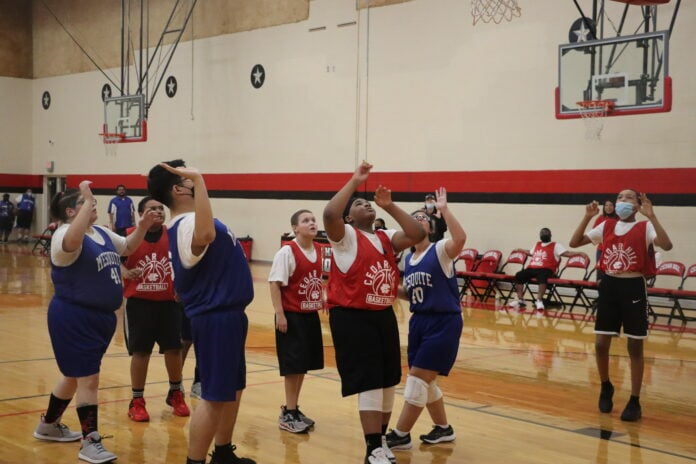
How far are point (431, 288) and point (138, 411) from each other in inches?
98.5

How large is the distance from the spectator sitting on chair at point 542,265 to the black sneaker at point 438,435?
8623 millimetres

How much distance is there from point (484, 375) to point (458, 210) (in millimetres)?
9485

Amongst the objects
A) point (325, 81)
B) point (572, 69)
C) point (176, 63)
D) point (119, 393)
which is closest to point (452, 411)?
point (119, 393)

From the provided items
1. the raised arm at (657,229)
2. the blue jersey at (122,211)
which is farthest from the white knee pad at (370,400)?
the blue jersey at (122,211)

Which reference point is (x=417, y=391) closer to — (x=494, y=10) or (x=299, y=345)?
(x=299, y=345)

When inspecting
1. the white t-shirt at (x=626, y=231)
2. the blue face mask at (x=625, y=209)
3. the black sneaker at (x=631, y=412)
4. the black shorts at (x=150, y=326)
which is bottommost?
the black sneaker at (x=631, y=412)

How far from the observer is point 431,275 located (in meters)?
5.86

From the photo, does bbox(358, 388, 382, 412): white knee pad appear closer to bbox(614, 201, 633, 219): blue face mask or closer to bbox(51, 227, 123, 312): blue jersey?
bbox(51, 227, 123, 312): blue jersey

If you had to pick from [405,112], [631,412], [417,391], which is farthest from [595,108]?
[417,391]

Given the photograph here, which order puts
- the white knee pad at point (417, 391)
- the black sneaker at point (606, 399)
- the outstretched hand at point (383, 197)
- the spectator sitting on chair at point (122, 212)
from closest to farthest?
the outstretched hand at point (383, 197) → the white knee pad at point (417, 391) → the black sneaker at point (606, 399) → the spectator sitting on chair at point (122, 212)

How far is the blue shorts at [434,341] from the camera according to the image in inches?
227

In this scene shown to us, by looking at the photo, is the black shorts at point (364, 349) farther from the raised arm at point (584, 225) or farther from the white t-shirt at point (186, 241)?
the raised arm at point (584, 225)

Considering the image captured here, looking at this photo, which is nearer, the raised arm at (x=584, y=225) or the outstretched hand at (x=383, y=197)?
the outstretched hand at (x=383, y=197)

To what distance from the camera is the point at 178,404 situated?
682 cm
